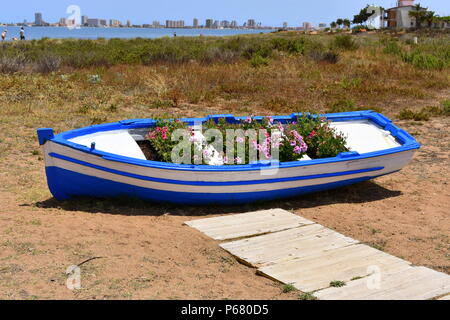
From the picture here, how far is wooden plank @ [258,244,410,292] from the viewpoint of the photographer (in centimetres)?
501

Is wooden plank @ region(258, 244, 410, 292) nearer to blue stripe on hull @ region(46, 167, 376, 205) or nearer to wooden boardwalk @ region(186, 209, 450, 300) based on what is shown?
wooden boardwalk @ region(186, 209, 450, 300)

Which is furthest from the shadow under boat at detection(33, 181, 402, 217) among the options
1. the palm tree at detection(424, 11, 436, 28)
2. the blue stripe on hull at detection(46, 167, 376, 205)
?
the palm tree at detection(424, 11, 436, 28)

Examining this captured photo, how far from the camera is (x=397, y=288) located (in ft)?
15.9

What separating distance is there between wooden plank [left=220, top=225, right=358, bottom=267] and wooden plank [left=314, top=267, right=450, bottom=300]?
84cm

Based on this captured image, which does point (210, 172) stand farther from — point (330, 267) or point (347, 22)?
point (347, 22)

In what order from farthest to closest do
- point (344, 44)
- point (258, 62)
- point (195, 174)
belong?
point (344, 44), point (258, 62), point (195, 174)

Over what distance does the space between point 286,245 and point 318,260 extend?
49 centimetres

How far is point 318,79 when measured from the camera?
18.0 meters

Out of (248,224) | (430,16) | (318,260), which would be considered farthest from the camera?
(430,16)

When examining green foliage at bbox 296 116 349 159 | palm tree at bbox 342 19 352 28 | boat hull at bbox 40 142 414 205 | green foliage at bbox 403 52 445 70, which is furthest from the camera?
palm tree at bbox 342 19 352 28

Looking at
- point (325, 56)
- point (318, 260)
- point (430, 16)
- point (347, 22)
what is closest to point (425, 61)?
point (325, 56)

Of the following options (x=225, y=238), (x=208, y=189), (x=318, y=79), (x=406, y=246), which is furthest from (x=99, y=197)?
(x=318, y=79)

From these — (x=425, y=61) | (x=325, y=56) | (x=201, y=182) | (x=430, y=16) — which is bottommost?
(x=201, y=182)
